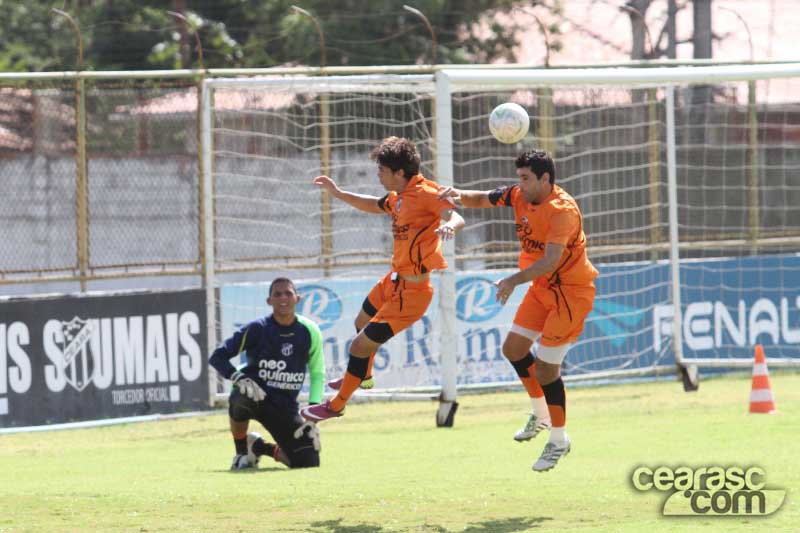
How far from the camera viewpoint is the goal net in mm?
15961

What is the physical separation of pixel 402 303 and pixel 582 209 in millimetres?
8661

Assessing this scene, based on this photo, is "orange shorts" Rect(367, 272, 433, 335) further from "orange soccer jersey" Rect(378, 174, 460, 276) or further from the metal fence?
the metal fence

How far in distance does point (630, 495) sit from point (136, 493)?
3.41 metres

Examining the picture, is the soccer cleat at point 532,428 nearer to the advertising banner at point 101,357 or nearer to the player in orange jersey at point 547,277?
the player in orange jersey at point 547,277

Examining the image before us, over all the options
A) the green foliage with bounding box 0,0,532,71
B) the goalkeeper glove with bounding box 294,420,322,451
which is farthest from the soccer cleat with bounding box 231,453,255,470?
the green foliage with bounding box 0,0,532,71

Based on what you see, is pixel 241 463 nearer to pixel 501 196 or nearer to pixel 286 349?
pixel 286 349

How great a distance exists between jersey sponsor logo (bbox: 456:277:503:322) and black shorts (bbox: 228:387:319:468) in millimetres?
5364

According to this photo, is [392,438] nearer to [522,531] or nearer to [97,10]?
[522,531]

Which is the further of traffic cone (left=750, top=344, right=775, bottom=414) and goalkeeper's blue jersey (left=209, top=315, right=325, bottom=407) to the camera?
traffic cone (left=750, top=344, right=775, bottom=414)

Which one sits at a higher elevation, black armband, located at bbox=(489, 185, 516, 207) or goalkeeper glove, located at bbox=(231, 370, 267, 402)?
black armband, located at bbox=(489, 185, 516, 207)

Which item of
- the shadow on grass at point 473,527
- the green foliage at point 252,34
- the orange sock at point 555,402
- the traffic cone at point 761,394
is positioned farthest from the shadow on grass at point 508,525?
the green foliage at point 252,34

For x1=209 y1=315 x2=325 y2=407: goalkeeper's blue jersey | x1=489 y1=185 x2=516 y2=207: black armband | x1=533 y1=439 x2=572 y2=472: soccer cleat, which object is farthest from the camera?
x1=209 y1=315 x2=325 y2=407: goalkeeper's blue jersey

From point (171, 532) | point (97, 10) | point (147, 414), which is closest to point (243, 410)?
point (171, 532)

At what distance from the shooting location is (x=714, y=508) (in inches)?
342
